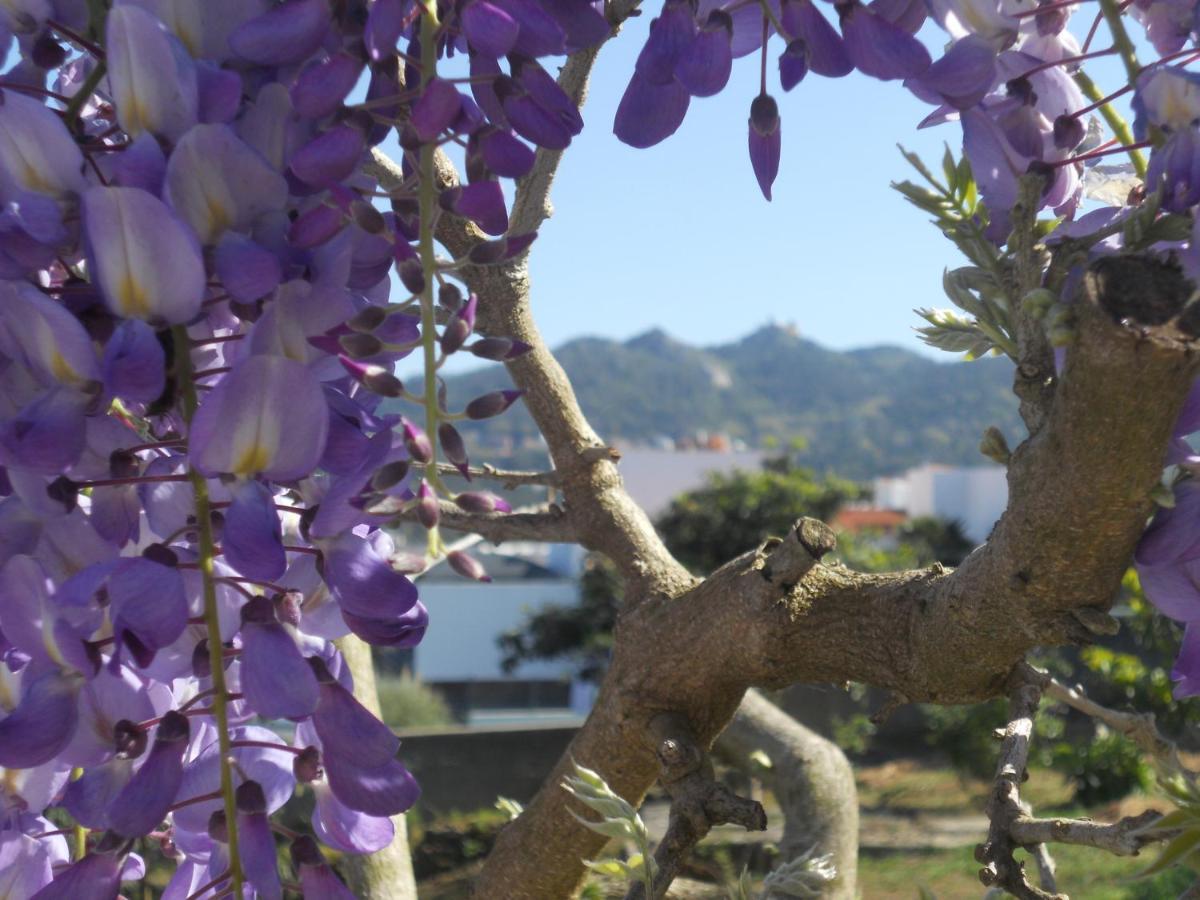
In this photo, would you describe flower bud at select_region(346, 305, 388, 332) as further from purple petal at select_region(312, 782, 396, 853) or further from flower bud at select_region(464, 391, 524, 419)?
purple petal at select_region(312, 782, 396, 853)

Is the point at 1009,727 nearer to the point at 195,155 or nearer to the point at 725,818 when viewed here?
the point at 725,818

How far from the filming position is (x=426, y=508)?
23.8 inches

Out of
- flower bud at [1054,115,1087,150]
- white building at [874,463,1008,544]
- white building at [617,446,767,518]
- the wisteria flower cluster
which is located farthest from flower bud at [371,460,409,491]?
white building at [617,446,767,518]

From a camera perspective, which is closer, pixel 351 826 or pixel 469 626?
pixel 351 826

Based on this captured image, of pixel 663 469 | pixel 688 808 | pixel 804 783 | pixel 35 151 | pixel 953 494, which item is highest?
pixel 35 151

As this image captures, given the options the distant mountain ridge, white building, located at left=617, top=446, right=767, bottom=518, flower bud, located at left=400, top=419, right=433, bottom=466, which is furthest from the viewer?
the distant mountain ridge

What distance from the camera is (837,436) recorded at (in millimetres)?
92000

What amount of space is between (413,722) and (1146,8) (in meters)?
14.1

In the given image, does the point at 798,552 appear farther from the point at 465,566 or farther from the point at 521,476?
the point at 521,476

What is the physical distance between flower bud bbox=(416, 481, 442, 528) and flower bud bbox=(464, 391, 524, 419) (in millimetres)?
48

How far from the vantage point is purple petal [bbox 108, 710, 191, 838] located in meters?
0.65

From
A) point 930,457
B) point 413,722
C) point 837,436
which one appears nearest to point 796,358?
point 837,436

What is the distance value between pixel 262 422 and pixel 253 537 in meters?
0.05

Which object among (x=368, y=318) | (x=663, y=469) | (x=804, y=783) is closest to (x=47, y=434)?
(x=368, y=318)
